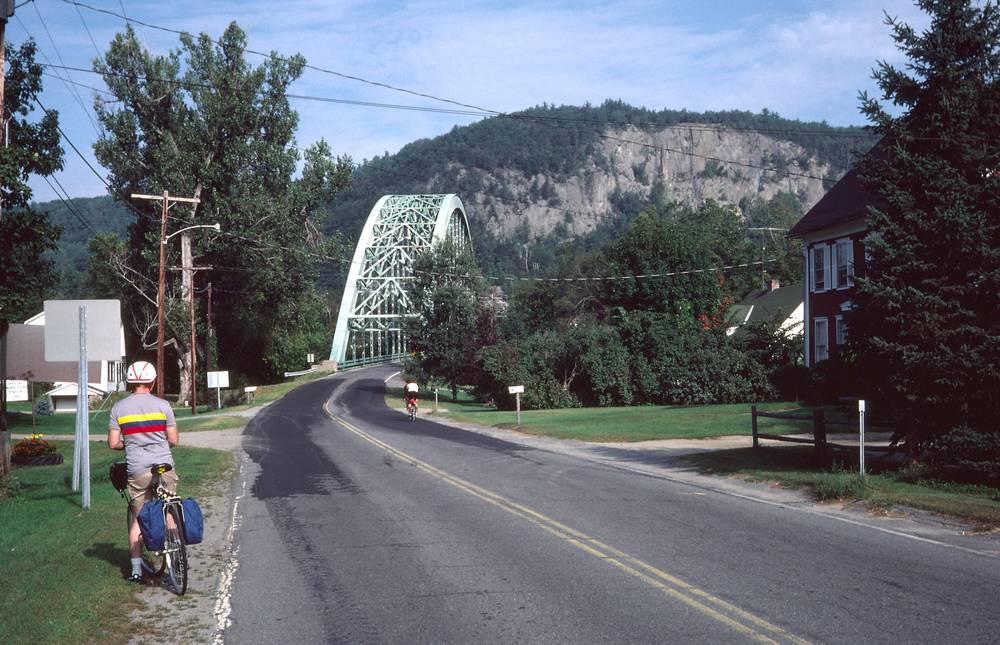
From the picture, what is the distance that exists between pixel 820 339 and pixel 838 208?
5508mm

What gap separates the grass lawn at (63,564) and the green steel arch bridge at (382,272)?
3220 inches

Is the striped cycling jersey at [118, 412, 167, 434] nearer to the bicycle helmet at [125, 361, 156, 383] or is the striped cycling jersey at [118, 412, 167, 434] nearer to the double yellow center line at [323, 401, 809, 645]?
the bicycle helmet at [125, 361, 156, 383]

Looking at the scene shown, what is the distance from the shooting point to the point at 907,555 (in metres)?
9.59

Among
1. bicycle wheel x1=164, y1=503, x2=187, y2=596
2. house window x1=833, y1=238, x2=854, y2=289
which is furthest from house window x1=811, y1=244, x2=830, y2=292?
bicycle wheel x1=164, y1=503, x2=187, y2=596

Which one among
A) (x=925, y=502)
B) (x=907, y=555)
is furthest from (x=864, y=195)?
(x=907, y=555)

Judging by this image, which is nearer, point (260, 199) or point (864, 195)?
point (864, 195)

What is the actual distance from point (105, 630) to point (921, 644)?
5792 millimetres

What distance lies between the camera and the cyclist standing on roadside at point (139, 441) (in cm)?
852

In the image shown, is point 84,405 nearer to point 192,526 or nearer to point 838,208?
point 192,526

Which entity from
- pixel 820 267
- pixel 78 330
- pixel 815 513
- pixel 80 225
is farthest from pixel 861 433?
pixel 80 225

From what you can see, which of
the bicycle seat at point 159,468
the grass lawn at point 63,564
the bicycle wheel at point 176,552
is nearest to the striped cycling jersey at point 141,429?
the bicycle seat at point 159,468

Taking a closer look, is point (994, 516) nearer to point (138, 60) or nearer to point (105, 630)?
point (105, 630)

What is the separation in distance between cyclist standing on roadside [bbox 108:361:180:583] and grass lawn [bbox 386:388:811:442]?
19.3 m

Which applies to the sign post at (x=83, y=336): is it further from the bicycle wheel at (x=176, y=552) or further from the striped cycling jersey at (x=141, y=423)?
the bicycle wheel at (x=176, y=552)
